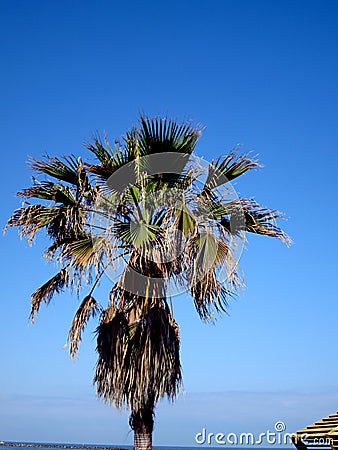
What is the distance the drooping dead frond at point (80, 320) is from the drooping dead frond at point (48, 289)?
1.77 ft

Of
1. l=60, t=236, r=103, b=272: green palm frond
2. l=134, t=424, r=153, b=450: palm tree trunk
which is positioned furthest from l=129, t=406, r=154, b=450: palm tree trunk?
l=60, t=236, r=103, b=272: green palm frond

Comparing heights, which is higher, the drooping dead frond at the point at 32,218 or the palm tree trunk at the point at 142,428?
the drooping dead frond at the point at 32,218

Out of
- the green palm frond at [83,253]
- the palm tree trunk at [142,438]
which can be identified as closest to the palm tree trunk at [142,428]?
the palm tree trunk at [142,438]

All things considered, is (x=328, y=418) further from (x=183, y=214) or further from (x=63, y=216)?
(x=63, y=216)

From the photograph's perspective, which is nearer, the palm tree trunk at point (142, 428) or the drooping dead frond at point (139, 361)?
the drooping dead frond at point (139, 361)

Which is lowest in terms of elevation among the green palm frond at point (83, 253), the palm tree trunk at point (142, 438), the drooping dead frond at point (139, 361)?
the palm tree trunk at point (142, 438)

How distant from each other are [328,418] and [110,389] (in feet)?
12.0

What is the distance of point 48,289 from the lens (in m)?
14.6

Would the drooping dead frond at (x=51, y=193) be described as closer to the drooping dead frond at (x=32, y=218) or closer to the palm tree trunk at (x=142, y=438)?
the drooping dead frond at (x=32, y=218)

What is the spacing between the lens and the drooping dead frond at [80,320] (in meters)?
14.0

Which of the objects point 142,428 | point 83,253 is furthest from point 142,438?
point 83,253

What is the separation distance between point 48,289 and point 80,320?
85cm

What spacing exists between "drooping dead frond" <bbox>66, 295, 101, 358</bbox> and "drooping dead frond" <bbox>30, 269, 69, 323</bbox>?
1.77 feet

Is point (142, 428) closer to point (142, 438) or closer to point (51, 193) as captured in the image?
point (142, 438)
